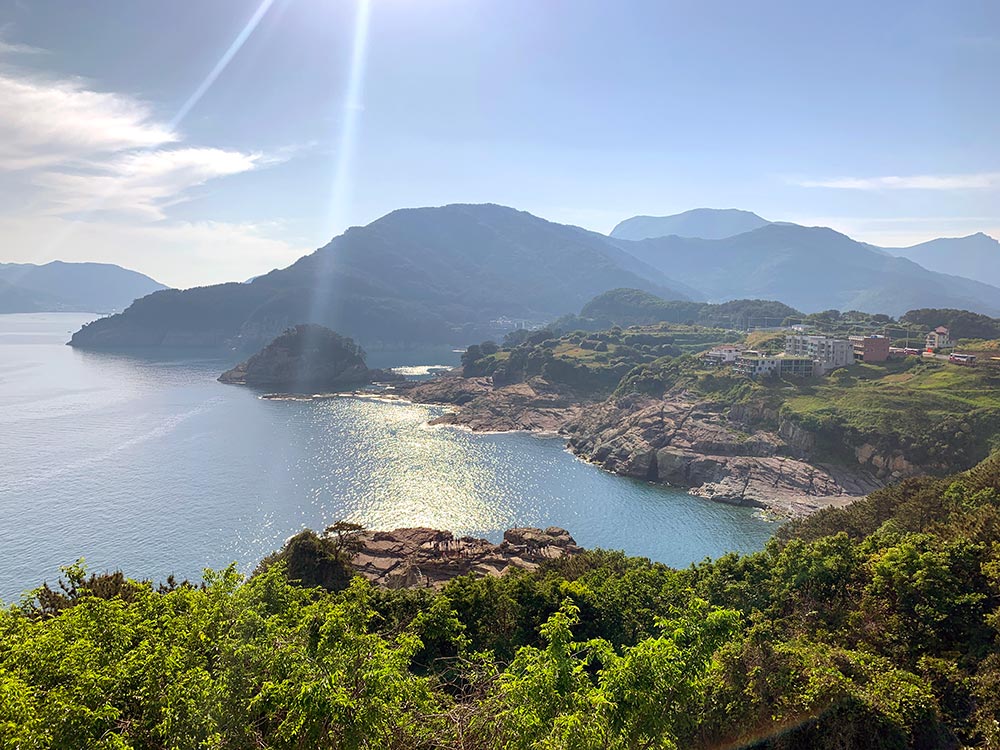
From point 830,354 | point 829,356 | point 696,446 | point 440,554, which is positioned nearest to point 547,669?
point 440,554

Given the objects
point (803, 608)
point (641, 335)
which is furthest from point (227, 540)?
point (641, 335)

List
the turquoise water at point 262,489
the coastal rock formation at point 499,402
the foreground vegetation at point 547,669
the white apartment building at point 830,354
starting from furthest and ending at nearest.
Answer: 1. the coastal rock formation at point 499,402
2. the white apartment building at point 830,354
3. the turquoise water at point 262,489
4. the foreground vegetation at point 547,669

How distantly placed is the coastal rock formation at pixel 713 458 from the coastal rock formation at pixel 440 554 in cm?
2364

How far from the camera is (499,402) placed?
100m

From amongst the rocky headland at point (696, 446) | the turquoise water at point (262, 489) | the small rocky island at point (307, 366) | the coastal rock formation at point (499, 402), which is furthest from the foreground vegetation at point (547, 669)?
the small rocky island at point (307, 366)

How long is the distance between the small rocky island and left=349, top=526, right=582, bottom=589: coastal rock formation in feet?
271

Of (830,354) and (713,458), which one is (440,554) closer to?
(713,458)

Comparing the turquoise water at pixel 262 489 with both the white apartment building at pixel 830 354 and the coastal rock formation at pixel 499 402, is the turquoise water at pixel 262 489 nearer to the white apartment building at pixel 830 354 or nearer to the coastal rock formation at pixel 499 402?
the coastal rock formation at pixel 499 402

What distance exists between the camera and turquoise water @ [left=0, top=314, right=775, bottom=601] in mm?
44281

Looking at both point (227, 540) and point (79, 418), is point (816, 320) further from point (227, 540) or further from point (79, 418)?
point (79, 418)

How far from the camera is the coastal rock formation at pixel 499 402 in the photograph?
91.2 m

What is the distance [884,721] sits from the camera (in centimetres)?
1236

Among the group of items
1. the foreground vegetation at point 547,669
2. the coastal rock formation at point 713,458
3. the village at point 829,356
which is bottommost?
the coastal rock formation at point 713,458

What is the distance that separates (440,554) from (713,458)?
38687 millimetres
